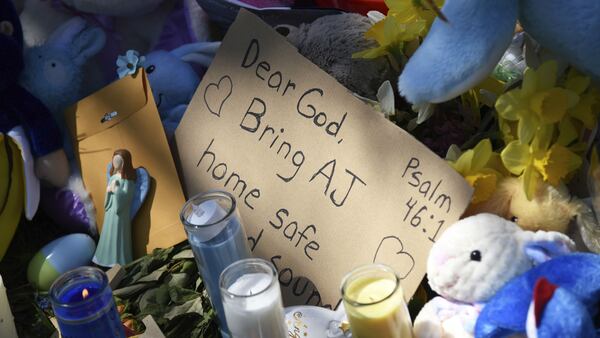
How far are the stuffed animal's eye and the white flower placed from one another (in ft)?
0.56

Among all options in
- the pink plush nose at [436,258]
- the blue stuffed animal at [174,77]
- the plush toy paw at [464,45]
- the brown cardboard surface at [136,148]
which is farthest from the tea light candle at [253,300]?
the blue stuffed animal at [174,77]

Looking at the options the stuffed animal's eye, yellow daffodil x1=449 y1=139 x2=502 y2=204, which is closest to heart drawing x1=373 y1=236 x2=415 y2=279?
yellow daffodil x1=449 y1=139 x2=502 y2=204

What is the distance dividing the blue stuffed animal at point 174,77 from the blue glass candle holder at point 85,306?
44 centimetres

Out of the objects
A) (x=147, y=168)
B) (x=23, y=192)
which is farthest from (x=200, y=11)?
(x=23, y=192)

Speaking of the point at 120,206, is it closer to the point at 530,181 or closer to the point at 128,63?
the point at 128,63

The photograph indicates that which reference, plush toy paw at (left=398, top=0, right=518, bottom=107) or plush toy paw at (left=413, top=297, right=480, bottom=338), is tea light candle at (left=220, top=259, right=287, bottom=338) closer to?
plush toy paw at (left=413, top=297, right=480, bottom=338)

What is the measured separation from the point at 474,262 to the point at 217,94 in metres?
0.49

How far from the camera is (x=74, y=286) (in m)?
0.85

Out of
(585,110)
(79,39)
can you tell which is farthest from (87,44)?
(585,110)

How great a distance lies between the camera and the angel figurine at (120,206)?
1.19m

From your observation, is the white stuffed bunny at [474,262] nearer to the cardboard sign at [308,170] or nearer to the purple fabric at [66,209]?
the cardboard sign at [308,170]

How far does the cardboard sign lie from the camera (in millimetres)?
942

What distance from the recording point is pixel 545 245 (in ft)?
2.64

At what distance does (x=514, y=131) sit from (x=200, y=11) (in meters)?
0.62
